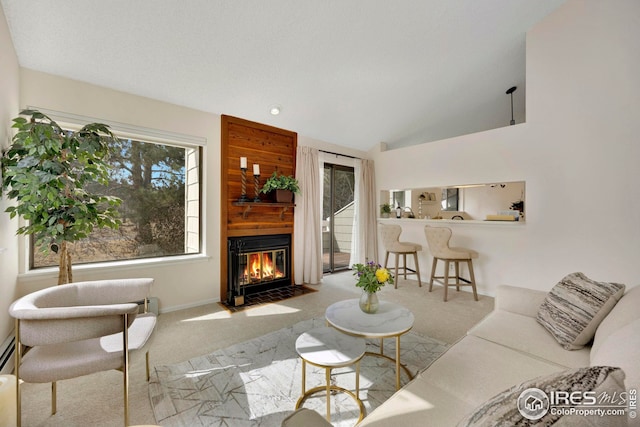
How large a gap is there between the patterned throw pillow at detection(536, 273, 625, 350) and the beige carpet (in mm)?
1007

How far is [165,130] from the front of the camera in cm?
318

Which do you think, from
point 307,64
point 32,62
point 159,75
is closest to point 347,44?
point 307,64

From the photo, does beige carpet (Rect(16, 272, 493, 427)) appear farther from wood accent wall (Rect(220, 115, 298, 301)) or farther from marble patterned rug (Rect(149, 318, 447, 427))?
wood accent wall (Rect(220, 115, 298, 301))

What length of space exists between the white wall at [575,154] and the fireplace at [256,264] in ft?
9.93

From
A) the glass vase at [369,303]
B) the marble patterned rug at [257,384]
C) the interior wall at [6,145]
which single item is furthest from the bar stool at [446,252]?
the interior wall at [6,145]

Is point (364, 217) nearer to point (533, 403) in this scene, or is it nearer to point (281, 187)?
point (281, 187)

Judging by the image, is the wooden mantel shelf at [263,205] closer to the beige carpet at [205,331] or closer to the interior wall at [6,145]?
the beige carpet at [205,331]

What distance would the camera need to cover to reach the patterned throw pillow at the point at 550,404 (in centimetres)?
56

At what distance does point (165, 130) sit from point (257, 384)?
2.88m

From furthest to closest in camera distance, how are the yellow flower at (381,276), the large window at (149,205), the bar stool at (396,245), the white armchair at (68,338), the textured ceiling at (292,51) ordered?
the bar stool at (396,245) → the large window at (149,205) → the textured ceiling at (292,51) → the yellow flower at (381,276) → the white armchair at (68,338)

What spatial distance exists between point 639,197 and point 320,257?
385 centimetres

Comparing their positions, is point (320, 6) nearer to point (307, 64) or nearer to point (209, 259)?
point (307, 64)

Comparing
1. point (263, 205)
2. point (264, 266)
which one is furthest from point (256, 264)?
point (263, 205)

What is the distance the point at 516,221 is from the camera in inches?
145
